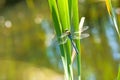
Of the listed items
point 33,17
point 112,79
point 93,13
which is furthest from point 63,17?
point 33,17

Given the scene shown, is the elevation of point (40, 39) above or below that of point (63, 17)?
below

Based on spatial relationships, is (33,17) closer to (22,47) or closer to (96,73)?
(22,47)

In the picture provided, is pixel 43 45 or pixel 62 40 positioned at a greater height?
pixel 62 40

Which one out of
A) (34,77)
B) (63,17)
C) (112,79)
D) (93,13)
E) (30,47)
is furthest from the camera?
(93,13)

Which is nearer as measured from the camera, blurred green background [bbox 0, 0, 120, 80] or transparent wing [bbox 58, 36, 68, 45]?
transparent wing [bbox 58, 36, 68, 45]

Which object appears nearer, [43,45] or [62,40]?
[62,40]

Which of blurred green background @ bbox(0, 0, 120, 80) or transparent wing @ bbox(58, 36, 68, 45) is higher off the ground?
transparent wing @ bbox(58, 36, 68, 45)

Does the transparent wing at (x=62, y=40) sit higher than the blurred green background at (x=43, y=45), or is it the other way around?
the transparent wing at (x=62, y=40)

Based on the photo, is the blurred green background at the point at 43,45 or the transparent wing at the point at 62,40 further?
the blurred green background at the point at 43,45
